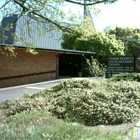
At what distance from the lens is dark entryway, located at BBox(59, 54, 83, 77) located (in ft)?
100.0

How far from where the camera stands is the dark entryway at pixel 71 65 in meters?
30.5

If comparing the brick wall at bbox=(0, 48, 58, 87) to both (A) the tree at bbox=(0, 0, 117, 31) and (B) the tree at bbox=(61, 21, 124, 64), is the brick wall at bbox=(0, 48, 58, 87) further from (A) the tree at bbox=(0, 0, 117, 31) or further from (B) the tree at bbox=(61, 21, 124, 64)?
(A) the tree at bbox=(0, 0, 117, 31)

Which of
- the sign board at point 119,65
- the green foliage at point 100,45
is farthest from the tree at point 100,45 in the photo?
the sign board at point 119,65

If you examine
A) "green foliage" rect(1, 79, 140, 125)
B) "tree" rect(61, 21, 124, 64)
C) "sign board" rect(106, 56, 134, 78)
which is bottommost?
"green foliage" rect(1, 79, 140, 125)

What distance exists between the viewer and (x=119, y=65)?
17.2m

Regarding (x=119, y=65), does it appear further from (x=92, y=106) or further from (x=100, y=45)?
(x=100, y=45)

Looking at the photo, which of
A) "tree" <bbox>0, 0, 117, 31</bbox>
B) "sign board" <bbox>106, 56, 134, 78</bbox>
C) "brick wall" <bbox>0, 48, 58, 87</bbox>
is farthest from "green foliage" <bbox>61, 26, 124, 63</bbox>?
"tree" <bbox>0, 0, 117, 31</bbox>

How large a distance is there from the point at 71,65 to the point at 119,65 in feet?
46.9

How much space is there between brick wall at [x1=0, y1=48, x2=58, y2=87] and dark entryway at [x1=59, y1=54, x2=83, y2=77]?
21.7 feet

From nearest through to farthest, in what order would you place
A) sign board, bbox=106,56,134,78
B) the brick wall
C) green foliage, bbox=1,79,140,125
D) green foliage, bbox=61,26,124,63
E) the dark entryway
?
green foliage, bbox=1,79,140,125 < sign board, bbox=106,56,134,78 < the brick wall < green foliage, bbox=61,26,124,63 < the dark entryway

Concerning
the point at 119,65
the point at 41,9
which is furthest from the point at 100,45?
the point at 41,9

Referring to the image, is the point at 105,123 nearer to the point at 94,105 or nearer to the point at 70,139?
the point at 94,105

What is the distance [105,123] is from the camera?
5973mm

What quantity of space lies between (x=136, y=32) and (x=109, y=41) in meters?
17.9
